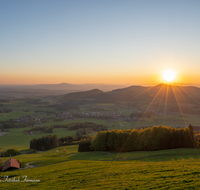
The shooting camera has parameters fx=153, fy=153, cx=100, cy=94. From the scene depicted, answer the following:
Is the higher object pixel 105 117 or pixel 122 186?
pixel 122 186

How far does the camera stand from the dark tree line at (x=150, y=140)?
46406 millimetres

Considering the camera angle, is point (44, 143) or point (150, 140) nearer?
point (150, 140)

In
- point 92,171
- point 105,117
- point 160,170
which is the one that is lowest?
point 105,117

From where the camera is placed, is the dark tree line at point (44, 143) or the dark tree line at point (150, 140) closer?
the dark tree line at point (150, 140)

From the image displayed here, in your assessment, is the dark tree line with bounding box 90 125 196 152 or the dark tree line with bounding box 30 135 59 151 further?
the dark tree line with bounding box 30 135 59 151

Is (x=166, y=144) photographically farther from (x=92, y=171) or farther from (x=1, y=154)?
(x=1, y=154)

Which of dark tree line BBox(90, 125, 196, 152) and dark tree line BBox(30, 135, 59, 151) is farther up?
dark tree line BBox(90, 125, 196, 152)

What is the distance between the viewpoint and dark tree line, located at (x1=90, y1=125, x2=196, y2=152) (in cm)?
4641

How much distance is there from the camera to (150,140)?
157 ft

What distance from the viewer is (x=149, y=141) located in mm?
47656

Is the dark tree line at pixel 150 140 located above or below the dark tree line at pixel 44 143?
above

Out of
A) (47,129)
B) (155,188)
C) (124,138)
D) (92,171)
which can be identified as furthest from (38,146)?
(155,188)

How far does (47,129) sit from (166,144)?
8792 centimetres

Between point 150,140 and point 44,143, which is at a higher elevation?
point 150,140
